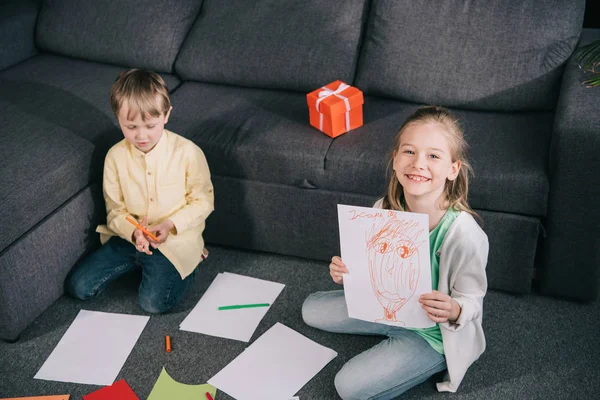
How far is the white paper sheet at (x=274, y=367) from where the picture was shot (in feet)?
5.86

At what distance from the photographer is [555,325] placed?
6.40 ft

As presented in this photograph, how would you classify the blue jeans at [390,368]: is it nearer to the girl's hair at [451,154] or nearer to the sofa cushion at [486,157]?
the girl's hair at [451,154]

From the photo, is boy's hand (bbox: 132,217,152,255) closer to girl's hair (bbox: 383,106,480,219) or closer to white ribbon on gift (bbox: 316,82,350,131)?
white ribbon on gift (bbox: 316,82,350,131)

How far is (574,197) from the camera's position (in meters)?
1.83

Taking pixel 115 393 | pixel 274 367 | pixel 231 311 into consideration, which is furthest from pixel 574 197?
pixel 115 393

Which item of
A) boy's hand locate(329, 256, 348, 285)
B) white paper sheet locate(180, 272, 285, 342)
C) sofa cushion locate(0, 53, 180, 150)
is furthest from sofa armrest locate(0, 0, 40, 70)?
boy's hand locate(329, 256, 348, 285)

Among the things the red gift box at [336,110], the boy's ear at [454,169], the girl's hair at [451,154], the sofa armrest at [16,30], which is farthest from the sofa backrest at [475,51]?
the sofa armrest at [16,30]

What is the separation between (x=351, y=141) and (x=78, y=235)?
38.2 inches

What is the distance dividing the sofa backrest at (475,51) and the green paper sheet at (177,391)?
1212 millimetres

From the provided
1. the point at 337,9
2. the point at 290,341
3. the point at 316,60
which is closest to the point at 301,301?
the point at 290,341

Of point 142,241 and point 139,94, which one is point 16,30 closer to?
point 139,94

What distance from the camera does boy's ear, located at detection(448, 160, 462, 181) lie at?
5.28 ft

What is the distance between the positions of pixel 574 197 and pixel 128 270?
1439mm

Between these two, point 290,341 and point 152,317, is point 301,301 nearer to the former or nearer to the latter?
point 290,341
